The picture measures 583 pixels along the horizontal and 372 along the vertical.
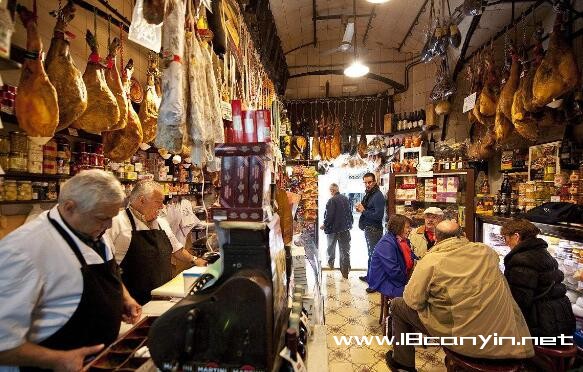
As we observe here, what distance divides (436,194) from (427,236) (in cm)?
126

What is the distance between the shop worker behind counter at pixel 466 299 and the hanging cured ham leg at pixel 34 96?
291cm

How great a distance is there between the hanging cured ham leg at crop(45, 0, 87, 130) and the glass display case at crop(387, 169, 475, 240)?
514 cm

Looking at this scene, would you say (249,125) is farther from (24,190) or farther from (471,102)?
(471,102)

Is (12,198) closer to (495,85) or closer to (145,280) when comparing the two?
(145,280)

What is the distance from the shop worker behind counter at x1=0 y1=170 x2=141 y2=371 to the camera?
49.0 inches

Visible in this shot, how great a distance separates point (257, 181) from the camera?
4.17 feet

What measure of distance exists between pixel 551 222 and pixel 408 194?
10.4 ft

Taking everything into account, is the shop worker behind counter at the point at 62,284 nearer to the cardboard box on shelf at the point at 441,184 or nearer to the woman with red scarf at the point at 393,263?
the woman with red scarf at the point at 393,263

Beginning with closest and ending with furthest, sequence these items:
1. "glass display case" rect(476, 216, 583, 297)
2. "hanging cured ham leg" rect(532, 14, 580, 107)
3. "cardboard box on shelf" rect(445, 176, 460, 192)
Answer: "glass display case" rect(476, 216, 583, 297) < "hanging cured ham leg" rect(532, 14, 580, 107) < "cardboard box on shelf" rect(445, 176, 460, 192)

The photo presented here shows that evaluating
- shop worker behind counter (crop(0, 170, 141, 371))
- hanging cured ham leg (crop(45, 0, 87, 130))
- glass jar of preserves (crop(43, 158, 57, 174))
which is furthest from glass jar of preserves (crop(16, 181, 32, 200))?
shop worker behind counter (crop(0, 170, 141, 371))

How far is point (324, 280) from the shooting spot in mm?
7070

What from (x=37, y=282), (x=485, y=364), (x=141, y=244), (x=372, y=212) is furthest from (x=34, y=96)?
(x=372, y=212)

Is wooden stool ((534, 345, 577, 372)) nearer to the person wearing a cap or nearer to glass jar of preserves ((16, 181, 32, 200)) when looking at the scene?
the person wearing a cap

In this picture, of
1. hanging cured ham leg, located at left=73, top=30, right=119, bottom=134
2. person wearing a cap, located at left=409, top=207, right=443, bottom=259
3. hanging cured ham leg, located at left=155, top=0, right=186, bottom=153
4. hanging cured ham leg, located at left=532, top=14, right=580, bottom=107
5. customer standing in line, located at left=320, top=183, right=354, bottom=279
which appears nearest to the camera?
hanging cured ham leg, located at left=155, top=0, right=186, bottom=153
